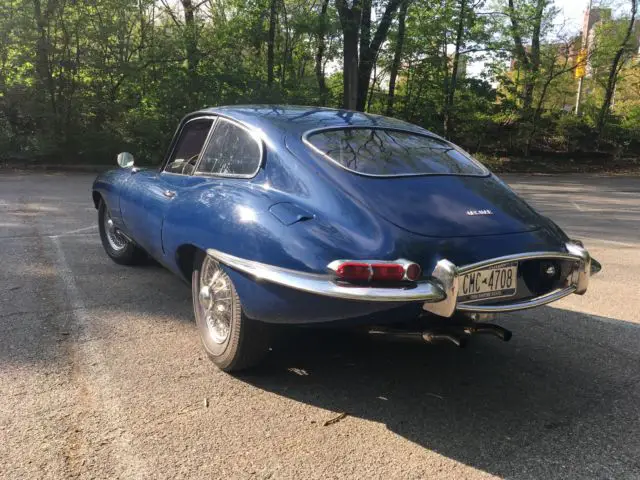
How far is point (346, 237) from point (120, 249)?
141 inches

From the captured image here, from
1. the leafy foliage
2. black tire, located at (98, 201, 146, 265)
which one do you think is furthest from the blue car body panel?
the leafy foliage

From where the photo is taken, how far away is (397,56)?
65.3 feet

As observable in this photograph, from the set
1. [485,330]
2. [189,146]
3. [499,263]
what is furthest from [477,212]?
[189,146]

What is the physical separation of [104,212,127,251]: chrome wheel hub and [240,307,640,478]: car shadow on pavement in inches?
100

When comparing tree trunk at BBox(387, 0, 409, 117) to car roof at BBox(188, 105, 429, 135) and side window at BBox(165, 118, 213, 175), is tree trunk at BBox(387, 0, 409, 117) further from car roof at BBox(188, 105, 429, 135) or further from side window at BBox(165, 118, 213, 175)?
car roof at BBox(188, 105, 429, 135)

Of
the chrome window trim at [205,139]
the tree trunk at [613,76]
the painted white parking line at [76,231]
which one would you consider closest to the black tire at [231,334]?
the chrome window trim at [205,139]

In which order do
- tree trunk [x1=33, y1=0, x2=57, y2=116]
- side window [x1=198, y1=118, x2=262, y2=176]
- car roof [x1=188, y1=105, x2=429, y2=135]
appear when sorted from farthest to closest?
1. tree trunk [x1=33, y1=0, x2=57, y2=116]
2. car roof [x1=188, y1=105, x2=429, y2=135]
3. side window [x1=198, y1=118, x2=262, y2=176]

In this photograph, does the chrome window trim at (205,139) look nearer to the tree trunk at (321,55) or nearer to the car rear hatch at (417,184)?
the car rear hatch at (417,184)

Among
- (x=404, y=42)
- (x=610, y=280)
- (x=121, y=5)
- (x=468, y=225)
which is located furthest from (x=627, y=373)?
(x=404, y=42)

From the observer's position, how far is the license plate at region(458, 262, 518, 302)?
269 centimetres

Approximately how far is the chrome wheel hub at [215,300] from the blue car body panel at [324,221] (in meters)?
0.21

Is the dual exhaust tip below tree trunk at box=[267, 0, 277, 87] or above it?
below

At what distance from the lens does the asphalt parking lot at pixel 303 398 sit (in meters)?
2.43

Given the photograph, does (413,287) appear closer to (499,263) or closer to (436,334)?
(436,334)
